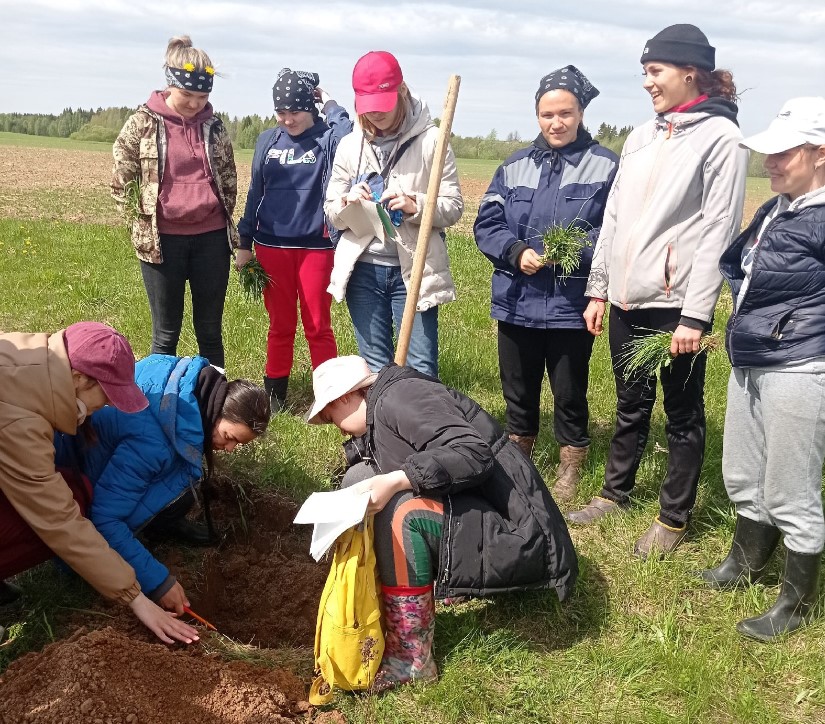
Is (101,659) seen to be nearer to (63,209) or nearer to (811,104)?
(811,104)

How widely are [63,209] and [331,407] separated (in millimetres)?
17147

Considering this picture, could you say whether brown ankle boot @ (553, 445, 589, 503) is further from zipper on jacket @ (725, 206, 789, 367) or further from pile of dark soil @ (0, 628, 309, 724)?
pile of dark soil @ (0, 628, 309, 724)

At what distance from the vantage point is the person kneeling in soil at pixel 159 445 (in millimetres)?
3109

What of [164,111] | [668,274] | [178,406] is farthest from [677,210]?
[164,111]

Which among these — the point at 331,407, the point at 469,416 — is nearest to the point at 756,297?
the point at 469,416

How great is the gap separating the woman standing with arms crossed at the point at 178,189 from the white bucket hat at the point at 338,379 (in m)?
2.08

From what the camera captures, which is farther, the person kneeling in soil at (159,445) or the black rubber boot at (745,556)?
the black rubber boot at (745,556)

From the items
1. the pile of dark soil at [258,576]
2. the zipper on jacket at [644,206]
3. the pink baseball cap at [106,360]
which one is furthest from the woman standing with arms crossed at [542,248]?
the pink baseball cap at [106,360]

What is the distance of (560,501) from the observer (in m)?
4.23

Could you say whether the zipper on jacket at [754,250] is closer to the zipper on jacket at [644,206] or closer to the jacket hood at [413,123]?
the zipper on jacket at [644,206]

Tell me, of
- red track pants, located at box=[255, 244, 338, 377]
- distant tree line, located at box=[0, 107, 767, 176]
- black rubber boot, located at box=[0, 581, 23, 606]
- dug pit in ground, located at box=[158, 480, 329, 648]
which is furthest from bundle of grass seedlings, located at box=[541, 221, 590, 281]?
distant tree line, located at box=[0, 107, 767, 176]

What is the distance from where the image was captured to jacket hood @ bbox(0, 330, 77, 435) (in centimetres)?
273

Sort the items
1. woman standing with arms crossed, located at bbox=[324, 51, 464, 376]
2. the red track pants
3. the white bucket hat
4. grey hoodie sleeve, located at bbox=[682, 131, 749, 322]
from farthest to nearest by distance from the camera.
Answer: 1. the red track pants
2. woman standing with arms crossed, located at bbox=[324, 51, 464, 376]
3. grey hoodie sleeve, located at bbox=[682, 131, 749, 322]
4. the white bucket hat

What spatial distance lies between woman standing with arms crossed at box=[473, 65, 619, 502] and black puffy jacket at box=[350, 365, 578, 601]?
112 centimetres
